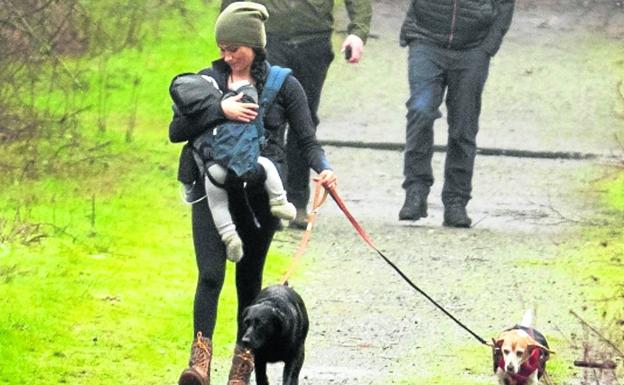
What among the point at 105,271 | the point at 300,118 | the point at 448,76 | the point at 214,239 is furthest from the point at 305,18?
the point at 214,239

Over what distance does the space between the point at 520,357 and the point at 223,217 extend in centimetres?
137

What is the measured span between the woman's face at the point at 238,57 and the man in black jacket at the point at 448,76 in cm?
535

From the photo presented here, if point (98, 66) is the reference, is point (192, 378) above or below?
above

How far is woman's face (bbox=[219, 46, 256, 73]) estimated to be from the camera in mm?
8734

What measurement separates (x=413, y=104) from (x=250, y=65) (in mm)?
5404

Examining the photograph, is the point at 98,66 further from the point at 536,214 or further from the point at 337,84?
the point at 536,214

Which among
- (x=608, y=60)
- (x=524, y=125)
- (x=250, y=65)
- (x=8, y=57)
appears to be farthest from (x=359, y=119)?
(x=250, y=65)

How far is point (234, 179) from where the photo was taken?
8633 millimetres

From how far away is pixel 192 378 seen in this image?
8.52 m

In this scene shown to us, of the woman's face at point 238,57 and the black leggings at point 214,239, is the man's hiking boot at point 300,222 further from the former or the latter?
the woman's face at point 238,57

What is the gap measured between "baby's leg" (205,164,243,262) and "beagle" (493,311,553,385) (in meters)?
1.15

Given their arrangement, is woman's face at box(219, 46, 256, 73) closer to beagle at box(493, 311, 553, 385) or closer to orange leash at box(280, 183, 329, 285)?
orange leash at box(280, 183, 329, 285)

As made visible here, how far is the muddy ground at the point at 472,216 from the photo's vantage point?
10.4 meters

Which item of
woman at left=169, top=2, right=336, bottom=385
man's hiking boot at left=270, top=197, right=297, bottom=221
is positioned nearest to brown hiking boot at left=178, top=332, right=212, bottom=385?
woman at left=169, top=2, right=336, bottom=385
